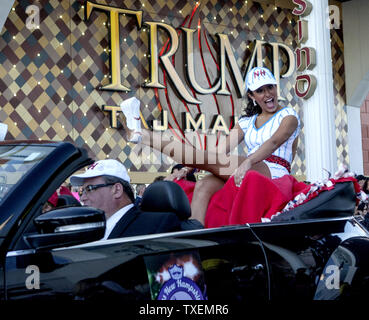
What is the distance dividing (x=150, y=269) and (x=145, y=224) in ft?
1.30

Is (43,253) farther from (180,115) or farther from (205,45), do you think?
(205,45)

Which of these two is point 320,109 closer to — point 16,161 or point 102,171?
point 102,171

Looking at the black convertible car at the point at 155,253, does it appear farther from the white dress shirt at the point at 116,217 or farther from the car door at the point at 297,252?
the white dress shirt at the point at 116,217

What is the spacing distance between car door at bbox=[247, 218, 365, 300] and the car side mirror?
64cm

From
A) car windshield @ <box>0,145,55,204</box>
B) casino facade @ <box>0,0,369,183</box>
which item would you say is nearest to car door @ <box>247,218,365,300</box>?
car windshield @ <box>0,145,55,204</box>

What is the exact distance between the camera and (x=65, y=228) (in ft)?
4.80

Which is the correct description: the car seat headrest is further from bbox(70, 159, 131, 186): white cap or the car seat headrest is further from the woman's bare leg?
the woman's bare leg

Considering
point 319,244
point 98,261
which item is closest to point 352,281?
point 319,244

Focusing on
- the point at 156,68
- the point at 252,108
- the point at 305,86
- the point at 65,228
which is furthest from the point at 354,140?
the point at 65,228

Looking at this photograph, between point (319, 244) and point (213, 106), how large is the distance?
21.4 feet

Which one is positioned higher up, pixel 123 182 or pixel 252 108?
pixel 252 108

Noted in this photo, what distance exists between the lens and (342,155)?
33.6ft

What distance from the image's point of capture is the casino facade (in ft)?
22.8

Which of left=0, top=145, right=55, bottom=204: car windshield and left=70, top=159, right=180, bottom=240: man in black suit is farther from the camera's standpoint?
left=70, top=159, right=180, bottom=240: man in black suit
